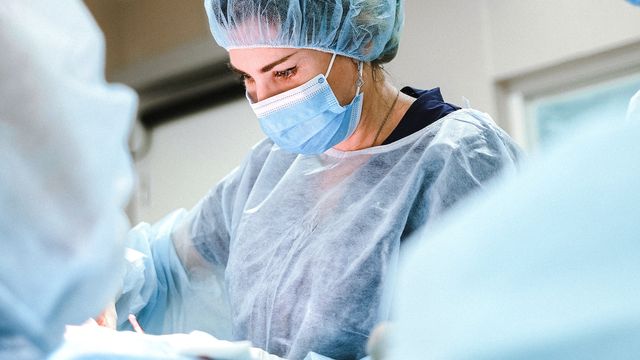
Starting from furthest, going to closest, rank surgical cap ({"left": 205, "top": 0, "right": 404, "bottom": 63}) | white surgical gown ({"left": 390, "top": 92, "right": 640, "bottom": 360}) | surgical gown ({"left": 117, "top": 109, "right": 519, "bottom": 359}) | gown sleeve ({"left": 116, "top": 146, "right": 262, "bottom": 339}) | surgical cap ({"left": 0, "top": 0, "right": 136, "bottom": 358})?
gown sleeve ({"left": 116, "top": 146, "right": 262, "bottom": 339}) → surgical cap ({"left": 205, "top": 0, "right": 404, "bottom": 63}) → surgical gown ({"left": 117, "top": 109, "right": 519, "bottom": 359}) → surgical cap ({"left": 0, "top": 0, "right": 136, "bottom": 358}) → white surgical gown ({"left": 390, "top": 92, "right": 640, "bottom": 360})

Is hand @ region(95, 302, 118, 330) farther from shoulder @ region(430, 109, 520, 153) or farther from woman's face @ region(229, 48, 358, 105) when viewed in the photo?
shoulder @ region(430, 109, 520, 153)

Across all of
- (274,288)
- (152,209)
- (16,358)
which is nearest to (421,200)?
(274,288)

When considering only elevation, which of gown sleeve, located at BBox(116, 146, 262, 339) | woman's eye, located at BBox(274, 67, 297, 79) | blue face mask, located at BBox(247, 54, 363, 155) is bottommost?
gown sleeve, located at BBox(116, 146, 262, 339)

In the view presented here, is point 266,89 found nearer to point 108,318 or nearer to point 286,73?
Answer: point 286,73

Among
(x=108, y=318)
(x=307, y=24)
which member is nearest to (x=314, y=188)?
(x=307, y=24)

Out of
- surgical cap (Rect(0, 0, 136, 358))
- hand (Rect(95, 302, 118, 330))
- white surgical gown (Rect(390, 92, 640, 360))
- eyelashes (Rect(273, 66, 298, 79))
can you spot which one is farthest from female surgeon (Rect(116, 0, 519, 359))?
white surgical gown (Rect(390, 92, 640, 360))

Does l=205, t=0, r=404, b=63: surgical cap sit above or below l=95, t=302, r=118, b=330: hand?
above

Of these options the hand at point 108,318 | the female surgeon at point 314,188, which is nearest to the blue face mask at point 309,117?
the female surgeon at point 314,188

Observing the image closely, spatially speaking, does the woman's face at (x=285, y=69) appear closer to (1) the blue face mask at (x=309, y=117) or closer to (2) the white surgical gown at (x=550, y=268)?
(1) the blue face mask at (x=309, y=117)

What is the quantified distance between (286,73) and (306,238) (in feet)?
1.01

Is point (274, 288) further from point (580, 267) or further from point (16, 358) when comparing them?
point (580, 267)

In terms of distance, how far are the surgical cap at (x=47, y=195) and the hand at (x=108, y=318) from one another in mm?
726

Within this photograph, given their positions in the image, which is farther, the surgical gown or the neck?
the neck

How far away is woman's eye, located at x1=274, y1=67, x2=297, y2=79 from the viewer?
5.35 ft
